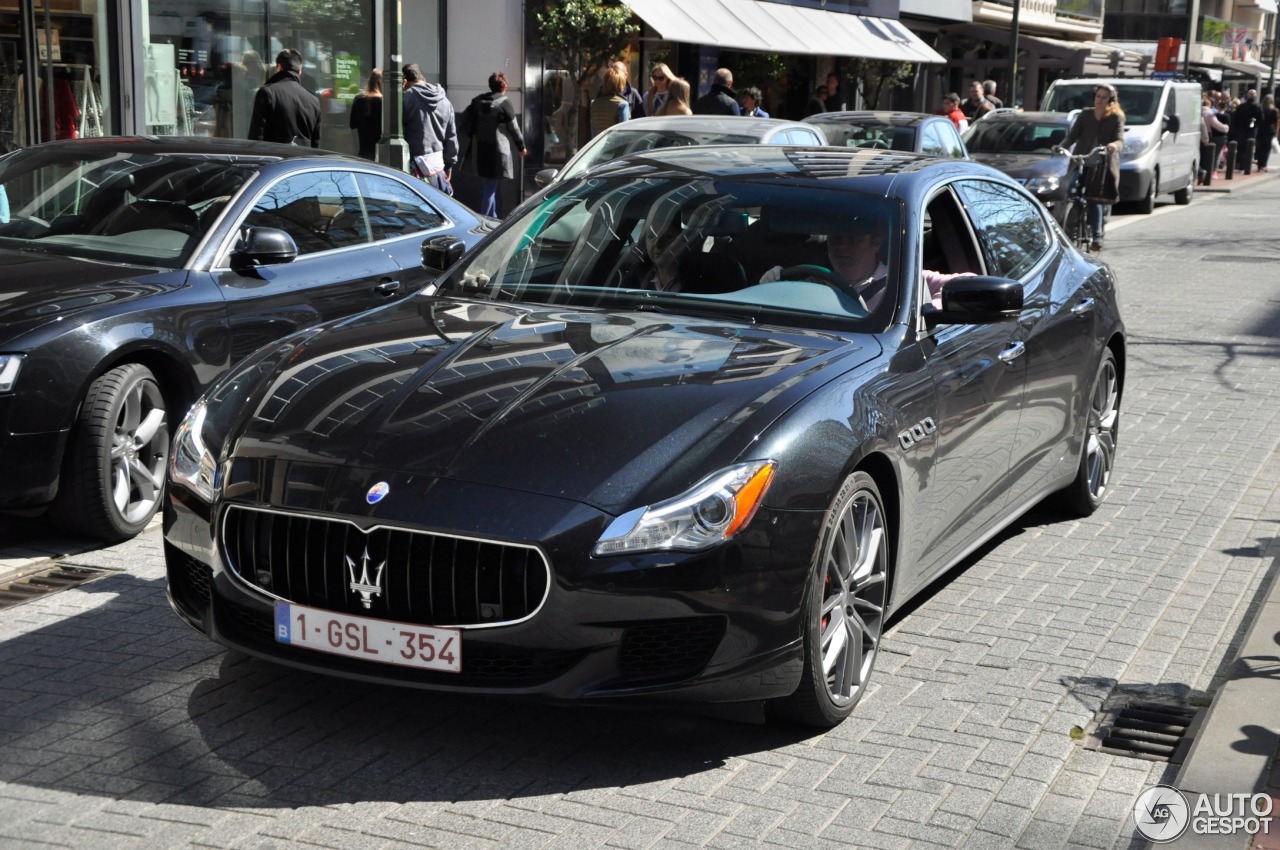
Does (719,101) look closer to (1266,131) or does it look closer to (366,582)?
(366,582)

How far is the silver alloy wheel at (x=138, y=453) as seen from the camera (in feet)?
21.0

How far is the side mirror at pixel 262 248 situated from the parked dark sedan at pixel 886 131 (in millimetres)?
10211

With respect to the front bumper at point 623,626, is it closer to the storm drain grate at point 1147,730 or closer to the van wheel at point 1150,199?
the storm drain grate at point 1147,730

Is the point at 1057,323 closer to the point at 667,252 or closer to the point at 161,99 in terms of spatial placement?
the point at 667,252

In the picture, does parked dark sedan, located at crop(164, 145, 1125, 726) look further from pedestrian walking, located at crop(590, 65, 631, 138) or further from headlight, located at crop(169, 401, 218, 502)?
pedestrian walking, located at crop(590, 65, 631, 138)

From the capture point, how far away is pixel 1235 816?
400 cm

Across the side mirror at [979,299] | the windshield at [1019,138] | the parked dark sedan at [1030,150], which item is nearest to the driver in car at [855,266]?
the side mirror at [979,299]

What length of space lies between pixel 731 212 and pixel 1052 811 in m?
2.29

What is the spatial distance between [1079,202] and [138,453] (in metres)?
14.9

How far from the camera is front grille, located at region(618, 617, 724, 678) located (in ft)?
13.3

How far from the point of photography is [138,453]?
21.5 feet

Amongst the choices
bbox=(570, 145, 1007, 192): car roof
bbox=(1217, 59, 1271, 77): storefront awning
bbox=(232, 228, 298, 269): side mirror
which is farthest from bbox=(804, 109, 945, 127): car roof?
bbox=(1217, 59, 1271, 77): storefront awning

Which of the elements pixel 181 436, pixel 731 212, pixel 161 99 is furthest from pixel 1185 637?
pixel 161 99

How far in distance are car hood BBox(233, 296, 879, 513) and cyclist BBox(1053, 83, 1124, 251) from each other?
13.7 metres
